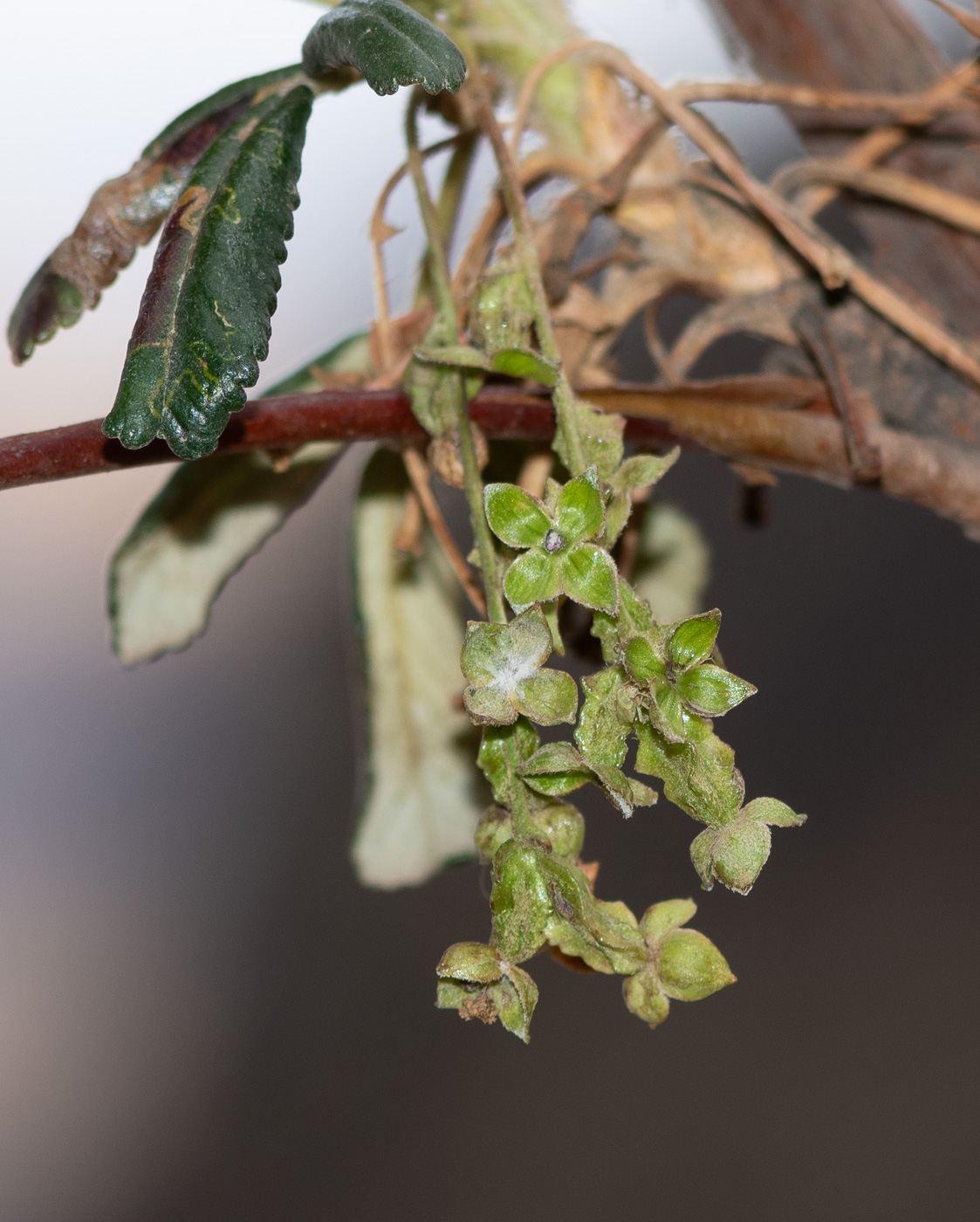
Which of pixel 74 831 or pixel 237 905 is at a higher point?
pixel 74 831

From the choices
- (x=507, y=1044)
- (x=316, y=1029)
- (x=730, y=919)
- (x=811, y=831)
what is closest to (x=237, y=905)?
(x=316, y=1029)

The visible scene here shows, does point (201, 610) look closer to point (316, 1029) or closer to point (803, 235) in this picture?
point (803, 235)

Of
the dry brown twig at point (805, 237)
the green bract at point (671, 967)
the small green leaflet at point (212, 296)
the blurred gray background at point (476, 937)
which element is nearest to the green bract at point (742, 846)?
the green bract at point (671, 967)

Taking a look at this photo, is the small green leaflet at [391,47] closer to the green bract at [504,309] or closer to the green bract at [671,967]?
the green bract at [504,309]

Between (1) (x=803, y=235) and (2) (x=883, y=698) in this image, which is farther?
(2) (x=883, y=698)

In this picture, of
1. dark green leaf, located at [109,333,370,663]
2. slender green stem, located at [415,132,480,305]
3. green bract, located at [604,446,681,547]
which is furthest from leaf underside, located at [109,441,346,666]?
green bract, located at [604,446,681,547]

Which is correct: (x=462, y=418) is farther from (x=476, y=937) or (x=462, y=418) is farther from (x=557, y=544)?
(x=476, y=937)


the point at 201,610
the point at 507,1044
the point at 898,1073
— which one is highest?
the point at 201,610
